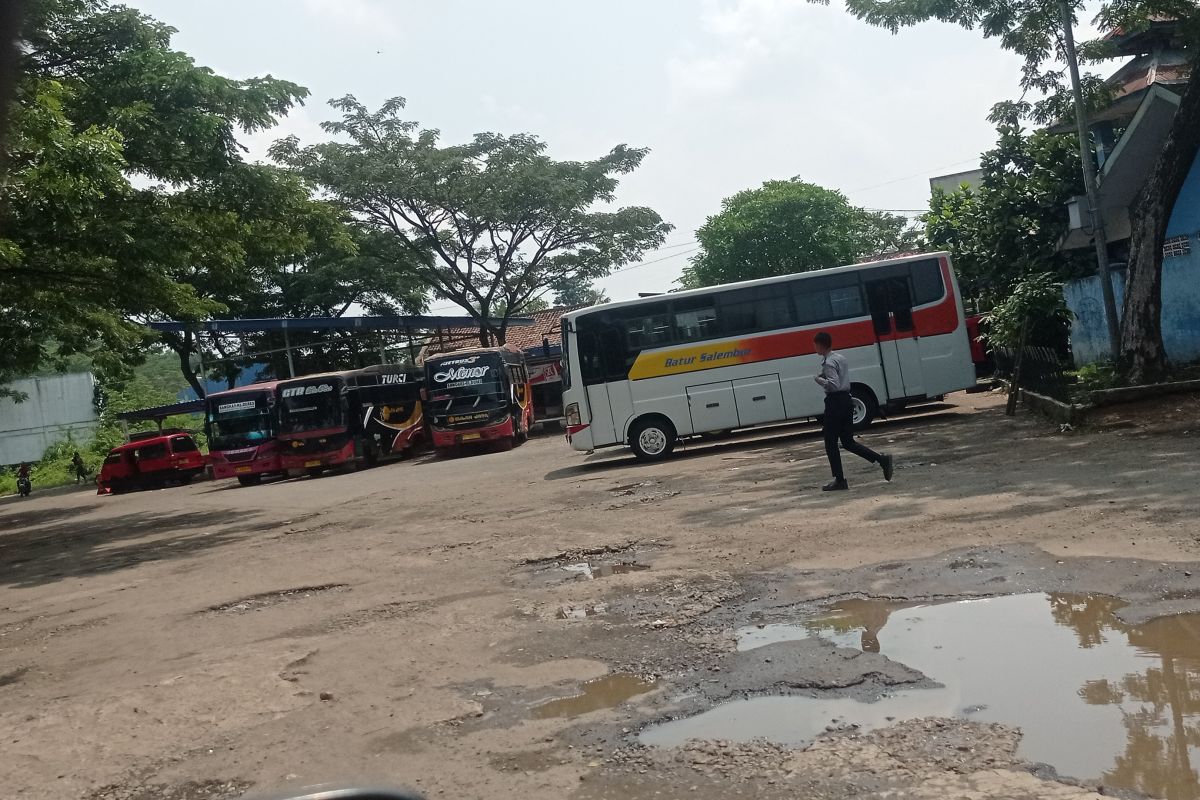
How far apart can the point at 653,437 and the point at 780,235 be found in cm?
3430

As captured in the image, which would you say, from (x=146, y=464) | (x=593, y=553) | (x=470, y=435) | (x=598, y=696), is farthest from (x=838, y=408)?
(x=146, y=464)

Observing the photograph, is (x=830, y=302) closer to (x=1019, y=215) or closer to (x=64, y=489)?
(x=1019, y=215)

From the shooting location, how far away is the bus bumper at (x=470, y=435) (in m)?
28.9

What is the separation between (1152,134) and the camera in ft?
66.0

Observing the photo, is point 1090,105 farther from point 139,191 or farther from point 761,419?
point 139,191

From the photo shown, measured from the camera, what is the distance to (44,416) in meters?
62.2

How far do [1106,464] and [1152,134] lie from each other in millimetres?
12020

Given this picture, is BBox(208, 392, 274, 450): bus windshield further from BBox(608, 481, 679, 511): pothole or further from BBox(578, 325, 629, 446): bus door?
BBox(608, 481, 679, 511): pothole

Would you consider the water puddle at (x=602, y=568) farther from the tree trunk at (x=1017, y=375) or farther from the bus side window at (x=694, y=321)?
the tree trunk at (x=1017, y=375)

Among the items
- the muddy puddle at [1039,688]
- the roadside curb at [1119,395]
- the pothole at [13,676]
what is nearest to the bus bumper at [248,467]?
the roadside curb at [1119,395]

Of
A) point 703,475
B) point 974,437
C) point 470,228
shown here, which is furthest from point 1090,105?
point 470,228

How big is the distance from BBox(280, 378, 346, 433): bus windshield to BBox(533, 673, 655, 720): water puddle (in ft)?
81.4

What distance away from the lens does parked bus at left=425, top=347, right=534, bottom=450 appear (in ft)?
95.1

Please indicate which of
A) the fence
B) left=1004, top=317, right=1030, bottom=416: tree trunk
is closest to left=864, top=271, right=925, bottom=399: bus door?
left=1004, top=317, right=1030, bottom=416: tree trunk
